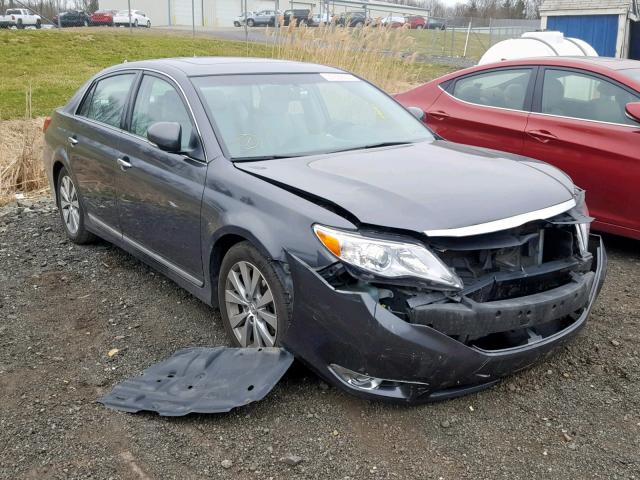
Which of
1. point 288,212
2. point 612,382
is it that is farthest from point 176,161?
point 612,382

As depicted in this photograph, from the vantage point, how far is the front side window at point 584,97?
531cm

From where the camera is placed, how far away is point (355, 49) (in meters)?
10.3

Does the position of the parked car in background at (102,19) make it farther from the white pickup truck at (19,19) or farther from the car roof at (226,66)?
the car roof at (226,66)

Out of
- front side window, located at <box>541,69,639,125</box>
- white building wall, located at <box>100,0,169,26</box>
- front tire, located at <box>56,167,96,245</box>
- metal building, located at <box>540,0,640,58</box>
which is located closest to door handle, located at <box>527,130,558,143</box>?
front side window, located at <box>541,69,639,125</box>

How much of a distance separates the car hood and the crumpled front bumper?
0.39 meters

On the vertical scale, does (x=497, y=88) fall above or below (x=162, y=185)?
above

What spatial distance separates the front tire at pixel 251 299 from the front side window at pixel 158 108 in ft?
2.90

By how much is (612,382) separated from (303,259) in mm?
1723

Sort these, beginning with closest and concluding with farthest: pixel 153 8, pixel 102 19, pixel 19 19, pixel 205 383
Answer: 1. pixel 205 383
2. pixel 19 19
3. pixel 102 19
4. pixel 153 8

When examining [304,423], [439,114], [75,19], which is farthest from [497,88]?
[75,19]

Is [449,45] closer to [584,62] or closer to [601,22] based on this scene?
[601,22]

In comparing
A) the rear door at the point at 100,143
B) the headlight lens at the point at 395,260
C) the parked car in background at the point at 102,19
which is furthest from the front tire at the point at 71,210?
the parked car in background at the point at 102,19

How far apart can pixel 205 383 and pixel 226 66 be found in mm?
2225

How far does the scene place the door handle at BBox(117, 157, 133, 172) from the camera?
15.2ft
